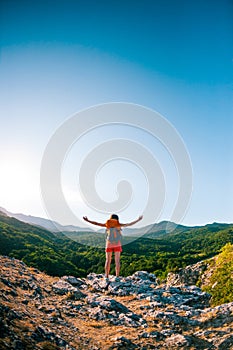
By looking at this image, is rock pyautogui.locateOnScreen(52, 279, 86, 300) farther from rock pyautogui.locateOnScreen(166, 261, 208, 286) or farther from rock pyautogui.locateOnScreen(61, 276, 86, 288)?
rock pyautogui.locateOnScreen(166, 261, 208, 286)

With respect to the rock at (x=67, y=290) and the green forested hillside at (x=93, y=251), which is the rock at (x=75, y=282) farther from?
the green forested hillside at (x=93, y=251)

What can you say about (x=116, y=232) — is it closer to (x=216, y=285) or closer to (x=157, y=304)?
(x=157, y=304)

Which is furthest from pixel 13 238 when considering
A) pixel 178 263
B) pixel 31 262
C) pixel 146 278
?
pixel 146 278

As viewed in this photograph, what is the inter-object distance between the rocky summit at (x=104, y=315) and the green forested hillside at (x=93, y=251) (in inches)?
872

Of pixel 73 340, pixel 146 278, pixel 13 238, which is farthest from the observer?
pixel 13 238

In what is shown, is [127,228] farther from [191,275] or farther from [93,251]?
[93,251]

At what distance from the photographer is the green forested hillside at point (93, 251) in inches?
1585

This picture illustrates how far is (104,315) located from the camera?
9508 millimetres

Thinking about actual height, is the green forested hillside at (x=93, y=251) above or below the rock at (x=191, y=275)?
below

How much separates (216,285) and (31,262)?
1368 inches

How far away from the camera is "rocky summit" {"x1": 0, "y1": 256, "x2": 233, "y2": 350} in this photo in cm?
736

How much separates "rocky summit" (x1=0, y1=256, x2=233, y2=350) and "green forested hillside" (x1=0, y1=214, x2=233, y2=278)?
72.6 feet

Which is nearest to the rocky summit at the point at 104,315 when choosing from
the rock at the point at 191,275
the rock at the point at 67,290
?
the rock at the point at 67,290

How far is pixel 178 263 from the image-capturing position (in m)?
36.6
